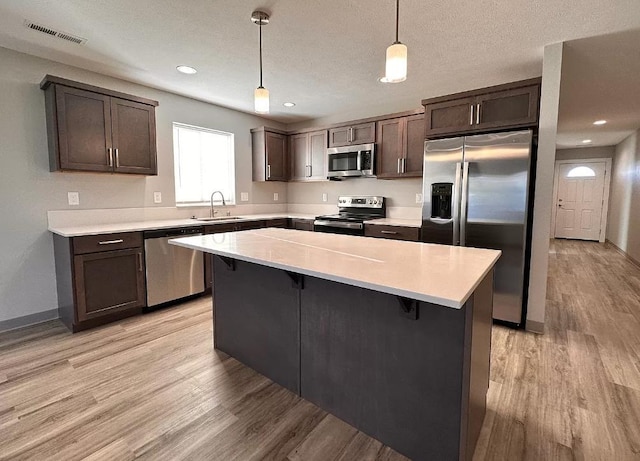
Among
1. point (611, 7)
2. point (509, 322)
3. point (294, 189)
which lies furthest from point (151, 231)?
point (611, 7)

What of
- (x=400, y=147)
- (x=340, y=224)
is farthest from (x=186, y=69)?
(x=400, y=147)

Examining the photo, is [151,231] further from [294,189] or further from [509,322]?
[509,322]

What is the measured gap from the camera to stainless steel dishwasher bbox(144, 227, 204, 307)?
3.26 metres

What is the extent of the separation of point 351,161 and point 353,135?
348mm

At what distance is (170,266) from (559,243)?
341 inches

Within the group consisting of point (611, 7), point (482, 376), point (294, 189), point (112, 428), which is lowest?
point (112, 428)

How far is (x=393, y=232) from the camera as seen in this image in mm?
3725

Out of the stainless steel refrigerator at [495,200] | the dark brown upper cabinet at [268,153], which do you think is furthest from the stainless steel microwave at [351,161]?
the stainless steel refrigerator at [495,200]

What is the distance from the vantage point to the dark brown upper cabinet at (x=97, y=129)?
2.84m

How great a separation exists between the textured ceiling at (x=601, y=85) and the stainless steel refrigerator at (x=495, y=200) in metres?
0.96

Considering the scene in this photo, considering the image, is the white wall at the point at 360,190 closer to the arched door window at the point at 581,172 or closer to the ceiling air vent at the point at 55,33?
the ceiling air vent at the point at 55,33

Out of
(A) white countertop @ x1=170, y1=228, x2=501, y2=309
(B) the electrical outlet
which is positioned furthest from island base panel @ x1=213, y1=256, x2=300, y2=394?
(B) the electrical outlet

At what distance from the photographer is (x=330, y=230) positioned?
4.28 meters

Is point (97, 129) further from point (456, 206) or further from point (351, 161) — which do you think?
point (456, 206)
